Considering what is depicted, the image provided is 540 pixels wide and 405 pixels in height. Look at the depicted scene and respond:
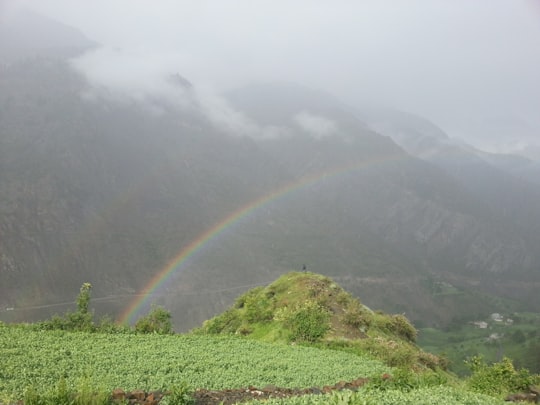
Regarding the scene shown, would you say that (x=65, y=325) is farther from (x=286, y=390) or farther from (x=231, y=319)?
(x=231, y=319)

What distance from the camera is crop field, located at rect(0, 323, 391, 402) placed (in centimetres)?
1485

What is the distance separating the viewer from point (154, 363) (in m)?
17.4

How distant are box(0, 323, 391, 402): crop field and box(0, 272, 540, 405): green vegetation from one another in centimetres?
4

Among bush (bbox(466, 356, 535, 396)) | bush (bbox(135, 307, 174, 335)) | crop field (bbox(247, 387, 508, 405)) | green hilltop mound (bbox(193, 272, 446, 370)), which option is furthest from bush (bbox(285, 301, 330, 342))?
crop field (bbox(247, 387, 508, 405))

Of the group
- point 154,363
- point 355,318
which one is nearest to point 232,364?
point 154,363

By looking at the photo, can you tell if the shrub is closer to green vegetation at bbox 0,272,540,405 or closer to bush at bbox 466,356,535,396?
green vegetation at bbox 0,272,540,405

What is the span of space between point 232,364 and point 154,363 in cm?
336

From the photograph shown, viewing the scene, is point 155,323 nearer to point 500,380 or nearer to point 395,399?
point 500,380

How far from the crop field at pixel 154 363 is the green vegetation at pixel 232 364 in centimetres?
4

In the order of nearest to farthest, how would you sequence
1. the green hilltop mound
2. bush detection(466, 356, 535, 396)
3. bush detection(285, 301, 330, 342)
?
bush detection(466, 356, 535, 396) → the green hilltop mound → bush detection(285, 301, 330, 342)

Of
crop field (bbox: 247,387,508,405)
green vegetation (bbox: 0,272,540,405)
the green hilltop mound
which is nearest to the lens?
crop field (bbox: 247,387,508,405)

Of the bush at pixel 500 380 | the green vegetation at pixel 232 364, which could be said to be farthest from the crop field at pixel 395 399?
the bush at pixel 500 380

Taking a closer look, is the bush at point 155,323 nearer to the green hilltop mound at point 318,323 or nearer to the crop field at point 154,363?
the crop field at point 154,363

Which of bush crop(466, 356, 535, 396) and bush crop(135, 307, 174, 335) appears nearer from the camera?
bush crop(466, 356, 535, 396)
